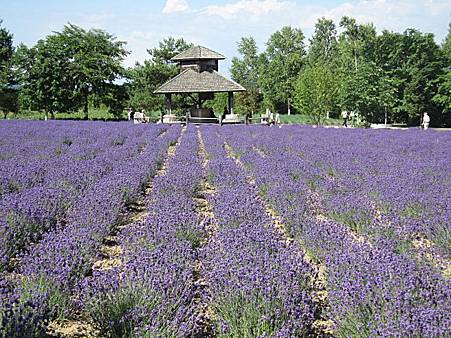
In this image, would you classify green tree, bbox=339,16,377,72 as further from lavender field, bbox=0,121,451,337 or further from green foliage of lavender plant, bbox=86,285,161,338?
green foliage of lavender plant, bbox=86,285,161,338

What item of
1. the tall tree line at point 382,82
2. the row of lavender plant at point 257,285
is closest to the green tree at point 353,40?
the tall tree line at point 382,82

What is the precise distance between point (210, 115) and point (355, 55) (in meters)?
18.3

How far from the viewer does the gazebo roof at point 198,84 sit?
31.0 meters

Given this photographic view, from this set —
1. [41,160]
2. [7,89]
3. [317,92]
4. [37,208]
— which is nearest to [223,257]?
[37,208]

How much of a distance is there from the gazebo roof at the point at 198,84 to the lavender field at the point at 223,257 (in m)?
23.4

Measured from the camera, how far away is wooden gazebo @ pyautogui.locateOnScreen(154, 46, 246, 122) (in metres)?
31.1

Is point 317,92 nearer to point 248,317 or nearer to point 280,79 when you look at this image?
point 280,79

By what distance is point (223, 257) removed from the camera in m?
3.68

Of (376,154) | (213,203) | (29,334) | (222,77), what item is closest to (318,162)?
(376,154)

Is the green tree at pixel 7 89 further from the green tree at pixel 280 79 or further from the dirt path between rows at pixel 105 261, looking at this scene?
the dirt path between rows at pixel 105 261

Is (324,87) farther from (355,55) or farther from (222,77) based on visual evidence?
(355,55)

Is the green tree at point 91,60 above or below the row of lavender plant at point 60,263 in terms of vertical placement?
above

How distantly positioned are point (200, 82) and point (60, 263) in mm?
29227

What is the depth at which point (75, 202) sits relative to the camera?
5.73 m
